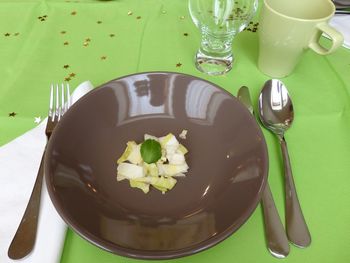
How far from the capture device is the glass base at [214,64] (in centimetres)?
57

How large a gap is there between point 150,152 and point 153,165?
0.02 m

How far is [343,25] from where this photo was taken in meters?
0.65

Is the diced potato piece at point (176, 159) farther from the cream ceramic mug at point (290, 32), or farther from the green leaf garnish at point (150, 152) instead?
the cream ceramic mug at point (290, 32)

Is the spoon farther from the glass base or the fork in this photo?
the fork


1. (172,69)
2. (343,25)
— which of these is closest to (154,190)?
(172,69)

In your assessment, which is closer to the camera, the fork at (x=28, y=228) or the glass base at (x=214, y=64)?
the fork at (x=28, y=228)

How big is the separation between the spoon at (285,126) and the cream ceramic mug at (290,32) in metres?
0.04

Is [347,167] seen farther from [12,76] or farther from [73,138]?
[12,76]

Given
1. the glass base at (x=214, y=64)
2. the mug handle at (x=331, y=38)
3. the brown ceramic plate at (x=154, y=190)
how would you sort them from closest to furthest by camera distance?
the brown ceramic plate at (x=154, y=190) → the mug handle at (x=331, y=38) → the glass base at (x=214, y=64)

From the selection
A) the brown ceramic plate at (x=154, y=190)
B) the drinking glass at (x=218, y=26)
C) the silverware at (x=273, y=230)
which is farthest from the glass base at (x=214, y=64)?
the silverware at (x=273, y=230)

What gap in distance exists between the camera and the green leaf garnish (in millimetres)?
403

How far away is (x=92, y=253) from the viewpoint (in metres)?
0.36

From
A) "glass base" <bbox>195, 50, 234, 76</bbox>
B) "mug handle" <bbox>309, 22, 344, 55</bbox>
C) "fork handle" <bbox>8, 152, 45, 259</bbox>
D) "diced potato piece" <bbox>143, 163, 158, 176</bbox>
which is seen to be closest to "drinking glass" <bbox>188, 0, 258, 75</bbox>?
"glass base" <bbox>195, 50, 234, 76</bbox>

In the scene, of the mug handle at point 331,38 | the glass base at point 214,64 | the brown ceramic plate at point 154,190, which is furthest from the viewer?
the glass base at point 214,64
